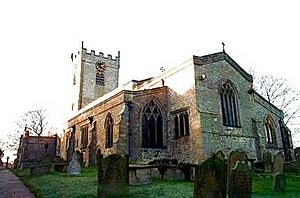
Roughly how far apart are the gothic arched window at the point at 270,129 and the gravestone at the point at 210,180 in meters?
18.5

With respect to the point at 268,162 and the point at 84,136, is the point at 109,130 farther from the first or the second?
the point at 268,162

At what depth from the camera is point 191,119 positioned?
19.7 meters

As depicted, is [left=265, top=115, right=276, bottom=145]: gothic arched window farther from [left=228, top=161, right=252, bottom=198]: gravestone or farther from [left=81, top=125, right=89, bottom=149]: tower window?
[left=228, top=161, right=252, bottom=198]: gravestone

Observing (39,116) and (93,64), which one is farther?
(39,116)

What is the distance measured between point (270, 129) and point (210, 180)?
19.4 meters

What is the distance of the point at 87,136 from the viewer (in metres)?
27.2

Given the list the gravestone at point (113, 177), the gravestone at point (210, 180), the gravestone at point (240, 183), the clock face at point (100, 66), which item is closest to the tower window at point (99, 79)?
the clock face at point (100, 66)

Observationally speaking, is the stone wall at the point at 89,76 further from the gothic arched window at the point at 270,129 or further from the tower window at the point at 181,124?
the gothic arched window at the point at 270,129

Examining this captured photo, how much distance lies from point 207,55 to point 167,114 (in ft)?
15.9

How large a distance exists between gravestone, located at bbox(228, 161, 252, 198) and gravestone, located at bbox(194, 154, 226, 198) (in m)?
0.54

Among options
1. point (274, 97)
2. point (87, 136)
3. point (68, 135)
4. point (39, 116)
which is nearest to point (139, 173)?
point (87, 136)

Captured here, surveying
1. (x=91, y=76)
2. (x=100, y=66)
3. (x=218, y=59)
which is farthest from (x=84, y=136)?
(x=100, y=66)

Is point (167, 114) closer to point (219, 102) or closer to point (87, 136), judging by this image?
point (219, 102)

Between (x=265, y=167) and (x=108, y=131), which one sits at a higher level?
(x=108, y=131)
